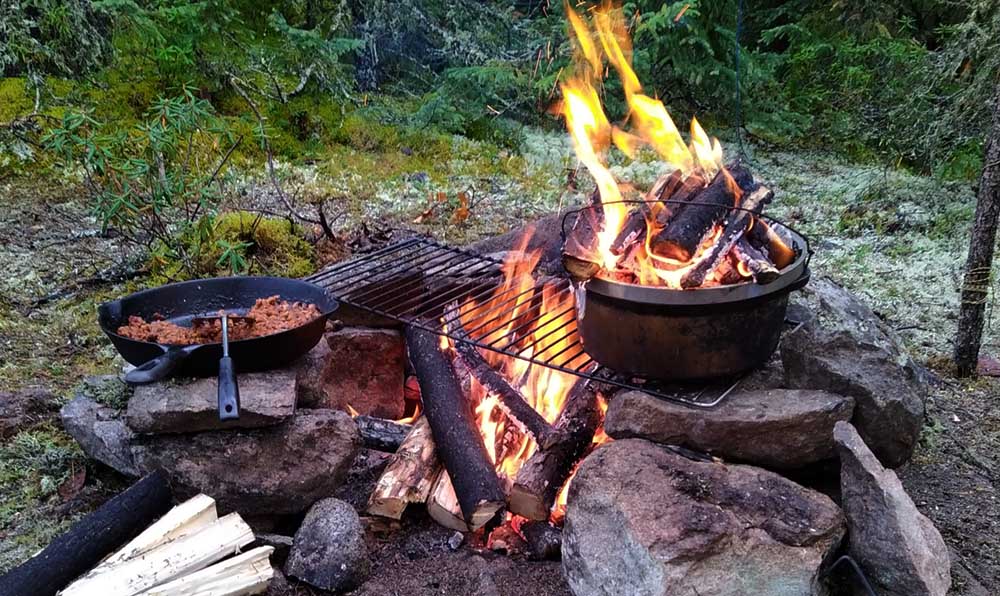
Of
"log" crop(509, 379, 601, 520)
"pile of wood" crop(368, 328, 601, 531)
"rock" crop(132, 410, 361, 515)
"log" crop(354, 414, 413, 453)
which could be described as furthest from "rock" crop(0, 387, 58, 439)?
"log" crop(509, 379, 601, 520)

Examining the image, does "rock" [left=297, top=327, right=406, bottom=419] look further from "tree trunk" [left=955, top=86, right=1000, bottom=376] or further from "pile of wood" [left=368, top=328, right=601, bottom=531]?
"tree trunk" [left=955, top=86, right=1000, bottom=376]

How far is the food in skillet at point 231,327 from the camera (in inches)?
108

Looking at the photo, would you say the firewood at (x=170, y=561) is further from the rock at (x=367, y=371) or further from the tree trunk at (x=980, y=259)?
the tree trunk at (x=980, y=259)

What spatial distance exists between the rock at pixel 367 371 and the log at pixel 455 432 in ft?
0.47

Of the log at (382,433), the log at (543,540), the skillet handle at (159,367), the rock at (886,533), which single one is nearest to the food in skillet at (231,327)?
the skillet handle at (159,367)

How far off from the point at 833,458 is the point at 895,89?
491 cm

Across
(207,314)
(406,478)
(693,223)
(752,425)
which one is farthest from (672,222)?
(207,314)

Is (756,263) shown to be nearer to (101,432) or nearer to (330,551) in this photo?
(330,551)

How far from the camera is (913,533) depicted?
6.71 feet

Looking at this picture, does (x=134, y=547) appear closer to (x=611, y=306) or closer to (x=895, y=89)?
(x=611, y=306)

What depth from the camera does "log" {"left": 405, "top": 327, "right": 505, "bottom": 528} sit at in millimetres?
2531

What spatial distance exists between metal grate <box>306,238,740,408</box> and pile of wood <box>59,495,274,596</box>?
104cm

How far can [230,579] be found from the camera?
2.20 meters

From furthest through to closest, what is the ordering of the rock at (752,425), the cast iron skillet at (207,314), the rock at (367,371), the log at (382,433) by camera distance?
the rock at (367,371) < the log at (382,433) < the cast iron skillet at (207,314) < the rock at (752,425)
